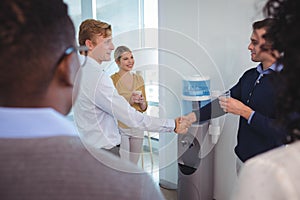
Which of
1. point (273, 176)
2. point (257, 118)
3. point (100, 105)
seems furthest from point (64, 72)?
point (257, 118)

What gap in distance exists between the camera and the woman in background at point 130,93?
2.05 m

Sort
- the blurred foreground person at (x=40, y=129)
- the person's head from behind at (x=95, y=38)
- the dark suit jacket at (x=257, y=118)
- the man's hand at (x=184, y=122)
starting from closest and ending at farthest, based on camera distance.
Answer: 1. the blurred foreground person at (x=40, y=129)
2. the dark suit jacket at (x=257, y=118)
3. the person's head from behind at (x=95, y=38)
4. the man's hand at (x=184, y=122)

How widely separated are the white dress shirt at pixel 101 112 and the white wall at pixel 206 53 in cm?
79

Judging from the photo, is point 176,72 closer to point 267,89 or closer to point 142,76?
point 142,76

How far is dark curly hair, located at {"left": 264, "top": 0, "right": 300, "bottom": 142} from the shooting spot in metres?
0.58

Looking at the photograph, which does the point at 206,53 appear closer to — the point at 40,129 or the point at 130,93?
the point at 130,93

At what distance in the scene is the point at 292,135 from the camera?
0.65 metres

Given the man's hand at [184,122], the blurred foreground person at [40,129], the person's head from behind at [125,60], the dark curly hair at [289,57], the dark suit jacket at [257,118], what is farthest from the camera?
the person's head from behind at [125,60]

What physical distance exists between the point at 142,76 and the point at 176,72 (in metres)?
0.54

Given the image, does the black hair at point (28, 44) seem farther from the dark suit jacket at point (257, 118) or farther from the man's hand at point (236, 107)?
the man's hand at point (236, 107)

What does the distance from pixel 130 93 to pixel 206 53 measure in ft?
2.47

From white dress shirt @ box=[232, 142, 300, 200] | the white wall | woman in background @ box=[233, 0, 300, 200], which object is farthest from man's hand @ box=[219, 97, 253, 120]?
white dress shirt @ box=[232, 142, 300, 200]

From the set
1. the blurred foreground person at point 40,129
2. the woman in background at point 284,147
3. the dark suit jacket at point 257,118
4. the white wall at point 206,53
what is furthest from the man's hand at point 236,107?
the blurred foreground person at point 40,129

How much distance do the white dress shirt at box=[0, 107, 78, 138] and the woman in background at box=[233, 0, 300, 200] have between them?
298 millimetres
